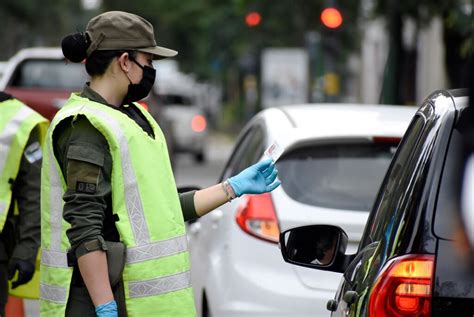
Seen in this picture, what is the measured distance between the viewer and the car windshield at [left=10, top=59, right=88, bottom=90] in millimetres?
15484

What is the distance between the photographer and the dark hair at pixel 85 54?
14.5 ft

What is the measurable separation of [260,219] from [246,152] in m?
1.13

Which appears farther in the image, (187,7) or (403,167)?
(187,7)

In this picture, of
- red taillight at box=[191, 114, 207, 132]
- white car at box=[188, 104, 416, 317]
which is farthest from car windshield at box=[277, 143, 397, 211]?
red taillight at box=[191, 114, 207, 132]

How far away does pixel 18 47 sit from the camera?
45500 millimetres

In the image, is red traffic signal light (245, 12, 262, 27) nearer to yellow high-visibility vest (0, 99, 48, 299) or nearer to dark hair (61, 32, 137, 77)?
yellow high-visibility vest (0, 99, 48, 299)

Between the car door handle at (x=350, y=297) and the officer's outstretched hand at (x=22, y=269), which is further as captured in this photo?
the officer's outstretched hand at (x=22, y=269)

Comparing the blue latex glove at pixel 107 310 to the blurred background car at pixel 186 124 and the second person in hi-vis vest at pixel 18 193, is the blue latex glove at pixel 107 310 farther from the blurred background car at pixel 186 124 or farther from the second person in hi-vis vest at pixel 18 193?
the blurred background car at pixel 186 124

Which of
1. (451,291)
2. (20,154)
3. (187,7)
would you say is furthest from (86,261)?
(187,7)

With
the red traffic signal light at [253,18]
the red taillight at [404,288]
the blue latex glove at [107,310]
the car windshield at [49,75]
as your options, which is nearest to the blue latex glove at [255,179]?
the blue latex glove at [107,310]

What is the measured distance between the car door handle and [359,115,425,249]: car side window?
6.5 inches

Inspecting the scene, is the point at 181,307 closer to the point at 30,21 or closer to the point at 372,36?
the point at 30,21

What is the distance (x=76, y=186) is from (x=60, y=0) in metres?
41.2

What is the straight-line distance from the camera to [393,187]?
12.6 feet
